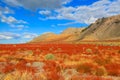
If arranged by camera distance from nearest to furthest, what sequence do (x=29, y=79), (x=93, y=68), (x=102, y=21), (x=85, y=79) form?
1. (x=29, y=79)
2. (x=85, y=79)
3. (x=93, y=68)
4. (x=102, y=21)

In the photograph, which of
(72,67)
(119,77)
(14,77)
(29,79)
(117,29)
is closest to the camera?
(14,77)

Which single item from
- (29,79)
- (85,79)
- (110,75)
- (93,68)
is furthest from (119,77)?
(29,79)

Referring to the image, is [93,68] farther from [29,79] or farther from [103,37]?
[103,37]

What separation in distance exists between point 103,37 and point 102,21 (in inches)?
878

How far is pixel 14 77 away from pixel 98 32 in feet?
450

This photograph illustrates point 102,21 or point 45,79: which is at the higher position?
point 102,21

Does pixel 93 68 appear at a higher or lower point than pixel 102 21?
lower

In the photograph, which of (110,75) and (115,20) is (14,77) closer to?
(110,75)

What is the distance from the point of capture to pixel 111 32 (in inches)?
5374

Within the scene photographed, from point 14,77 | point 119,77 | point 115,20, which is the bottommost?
point 119,77

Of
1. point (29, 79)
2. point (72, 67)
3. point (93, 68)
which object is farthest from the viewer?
point (72, 67)

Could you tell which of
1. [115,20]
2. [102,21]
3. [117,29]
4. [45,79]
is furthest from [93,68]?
[102,21]

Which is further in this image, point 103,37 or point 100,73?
point 103,37

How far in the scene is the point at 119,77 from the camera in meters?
13.0
